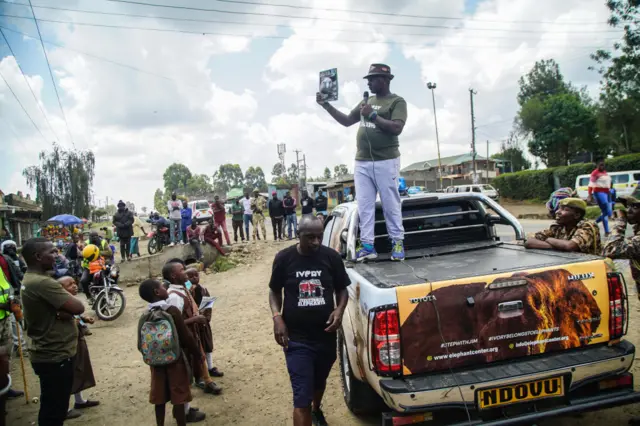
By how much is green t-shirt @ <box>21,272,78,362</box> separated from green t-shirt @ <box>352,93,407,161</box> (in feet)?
9.20

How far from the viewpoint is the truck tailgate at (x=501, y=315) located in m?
2.55

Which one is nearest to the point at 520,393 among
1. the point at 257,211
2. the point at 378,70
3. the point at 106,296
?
the point at 378,70

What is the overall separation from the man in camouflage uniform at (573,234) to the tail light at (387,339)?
71.4 inches

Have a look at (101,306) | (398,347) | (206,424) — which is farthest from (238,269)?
(398,347)

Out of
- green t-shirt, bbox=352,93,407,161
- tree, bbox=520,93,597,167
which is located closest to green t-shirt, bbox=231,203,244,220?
green t-shirt, bbox=352,93,407,161

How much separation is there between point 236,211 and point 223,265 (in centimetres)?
348

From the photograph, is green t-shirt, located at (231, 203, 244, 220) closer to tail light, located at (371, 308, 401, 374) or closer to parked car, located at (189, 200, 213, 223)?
parked car, located at (189, 200, 213, 223)

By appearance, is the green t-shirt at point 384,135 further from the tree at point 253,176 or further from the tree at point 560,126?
the tree at point 253,176

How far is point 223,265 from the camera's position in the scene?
42.7 feet

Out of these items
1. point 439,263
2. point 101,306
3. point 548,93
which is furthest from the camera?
point 548,93

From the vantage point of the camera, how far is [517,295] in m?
2.62

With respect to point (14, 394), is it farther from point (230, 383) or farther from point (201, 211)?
point (201, 211)

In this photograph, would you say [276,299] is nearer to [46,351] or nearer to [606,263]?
[46,351]

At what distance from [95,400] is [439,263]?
4065mm
